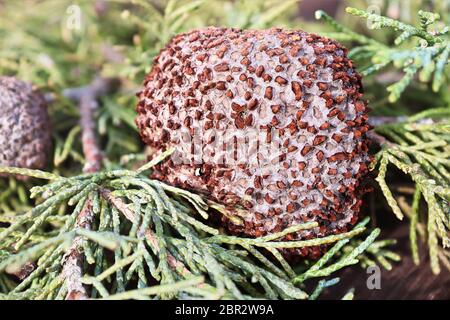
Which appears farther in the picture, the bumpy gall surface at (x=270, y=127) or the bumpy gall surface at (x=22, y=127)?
the bumpy gall surface at (x=22, y=127)

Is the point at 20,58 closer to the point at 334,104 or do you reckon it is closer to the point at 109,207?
the point at 109,207

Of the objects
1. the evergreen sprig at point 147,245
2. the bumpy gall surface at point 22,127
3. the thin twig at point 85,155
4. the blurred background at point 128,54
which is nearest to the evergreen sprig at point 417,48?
the blurred background at point 128,54

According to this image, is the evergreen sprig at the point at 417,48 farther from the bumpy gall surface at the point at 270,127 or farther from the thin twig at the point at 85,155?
the thin twig at the point at 85,155

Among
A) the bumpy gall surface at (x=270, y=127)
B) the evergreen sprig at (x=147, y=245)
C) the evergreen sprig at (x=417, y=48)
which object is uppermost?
the evergreen sprig at (x=417, y=48)

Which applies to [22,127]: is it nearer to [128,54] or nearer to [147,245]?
[147,245]

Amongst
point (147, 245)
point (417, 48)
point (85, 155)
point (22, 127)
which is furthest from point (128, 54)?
point (417, 48)

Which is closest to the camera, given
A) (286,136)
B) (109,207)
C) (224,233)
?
(286,136)

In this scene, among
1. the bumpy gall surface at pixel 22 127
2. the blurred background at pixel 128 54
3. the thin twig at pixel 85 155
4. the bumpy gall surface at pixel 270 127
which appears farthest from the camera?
the blurred background at pixel 128 54

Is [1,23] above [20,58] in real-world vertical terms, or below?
above

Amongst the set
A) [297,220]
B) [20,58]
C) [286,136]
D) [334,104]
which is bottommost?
[297,220]

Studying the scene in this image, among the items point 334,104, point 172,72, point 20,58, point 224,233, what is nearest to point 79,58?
point 20,58
